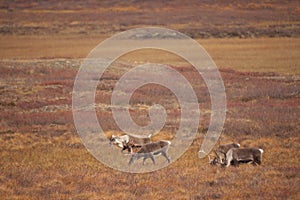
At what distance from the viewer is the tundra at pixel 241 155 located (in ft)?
45.8

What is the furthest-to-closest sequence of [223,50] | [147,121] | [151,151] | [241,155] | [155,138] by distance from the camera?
[223,50]
[147,121]
[155,138]
[151,151]
[241,155]

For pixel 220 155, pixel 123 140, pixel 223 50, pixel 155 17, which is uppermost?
pixel 220 155

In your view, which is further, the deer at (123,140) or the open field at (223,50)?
the open field at (223,50)

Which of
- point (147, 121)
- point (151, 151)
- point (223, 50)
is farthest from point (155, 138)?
point (223, 50)

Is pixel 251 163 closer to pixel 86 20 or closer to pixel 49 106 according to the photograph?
pixel 49 106

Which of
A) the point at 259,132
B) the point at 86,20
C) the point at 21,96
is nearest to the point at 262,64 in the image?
the point at 21,96

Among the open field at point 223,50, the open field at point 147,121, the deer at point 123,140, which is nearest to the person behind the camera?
the open field at point 147,121

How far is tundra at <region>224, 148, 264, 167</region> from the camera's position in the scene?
14.0 m

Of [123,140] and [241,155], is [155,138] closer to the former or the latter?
[123,140]

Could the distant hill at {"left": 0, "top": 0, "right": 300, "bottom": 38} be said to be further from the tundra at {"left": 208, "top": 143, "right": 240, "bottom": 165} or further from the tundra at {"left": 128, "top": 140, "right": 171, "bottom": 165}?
the tundra at {"left": 128, "top": 140, "right": 171, "bottom": 165}

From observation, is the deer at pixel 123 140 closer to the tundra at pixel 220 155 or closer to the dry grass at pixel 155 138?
the dry grass at pixel 155 138

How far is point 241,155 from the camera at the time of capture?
14.0 m

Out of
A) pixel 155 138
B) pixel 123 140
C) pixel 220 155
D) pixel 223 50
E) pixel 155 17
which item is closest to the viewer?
pixel 220 155

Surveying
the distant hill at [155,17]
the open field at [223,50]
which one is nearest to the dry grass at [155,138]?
the open field at [223,50]
